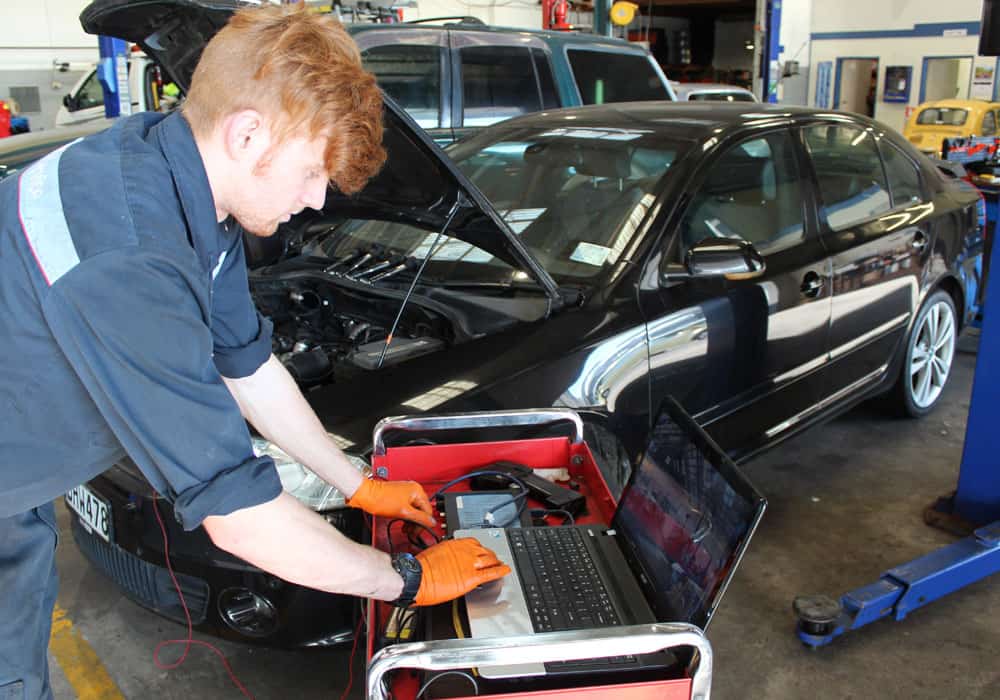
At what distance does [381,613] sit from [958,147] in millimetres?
6134

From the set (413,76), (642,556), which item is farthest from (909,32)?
A: (642,556)

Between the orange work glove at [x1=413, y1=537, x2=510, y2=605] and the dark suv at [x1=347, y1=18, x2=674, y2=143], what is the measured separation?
4.11m

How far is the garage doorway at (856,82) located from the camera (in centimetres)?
1791

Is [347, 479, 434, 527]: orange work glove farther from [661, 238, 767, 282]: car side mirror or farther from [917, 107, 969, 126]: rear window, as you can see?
[917, 107, 969, 126]: rear window

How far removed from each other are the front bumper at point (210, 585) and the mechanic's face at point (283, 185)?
1.00m

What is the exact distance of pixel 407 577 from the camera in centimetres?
142

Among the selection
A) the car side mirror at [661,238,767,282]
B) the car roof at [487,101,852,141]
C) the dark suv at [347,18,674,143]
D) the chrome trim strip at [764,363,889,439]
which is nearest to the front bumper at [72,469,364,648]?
the car side mirror at [661,238,767,282]

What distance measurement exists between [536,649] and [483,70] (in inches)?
200

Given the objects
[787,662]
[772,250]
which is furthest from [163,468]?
[772,250]

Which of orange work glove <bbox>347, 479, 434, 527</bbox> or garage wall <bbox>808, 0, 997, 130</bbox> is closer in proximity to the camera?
orange work glove <bbox>347, 479, 434, 527</bbox>

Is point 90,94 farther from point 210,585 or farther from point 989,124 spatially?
point 989,124

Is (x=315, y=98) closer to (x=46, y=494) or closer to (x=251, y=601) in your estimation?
(x=46, y=494)

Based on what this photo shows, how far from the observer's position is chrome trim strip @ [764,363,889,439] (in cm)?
318

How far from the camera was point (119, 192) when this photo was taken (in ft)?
3.82
